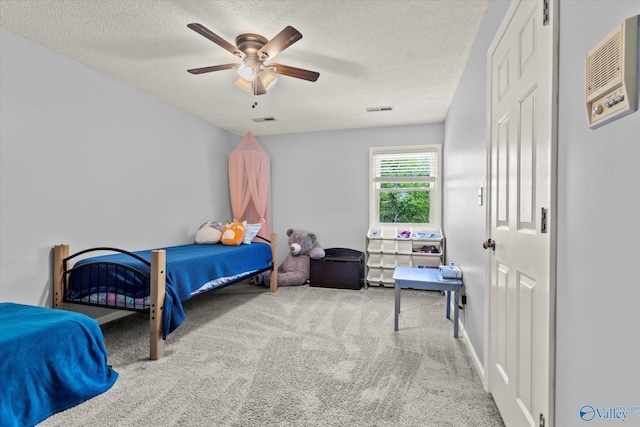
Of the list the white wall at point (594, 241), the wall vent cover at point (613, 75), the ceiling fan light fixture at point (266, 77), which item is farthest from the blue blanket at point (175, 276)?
the wall vent cover at point (613, 75)

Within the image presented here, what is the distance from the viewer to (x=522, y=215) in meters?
1.34

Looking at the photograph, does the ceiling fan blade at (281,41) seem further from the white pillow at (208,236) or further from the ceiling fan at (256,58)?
the white pillow at (208,236)

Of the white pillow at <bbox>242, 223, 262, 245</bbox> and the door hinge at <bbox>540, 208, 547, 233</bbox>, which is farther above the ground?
the door hinge at <bbox>540, 208, 547, 233</bbox>

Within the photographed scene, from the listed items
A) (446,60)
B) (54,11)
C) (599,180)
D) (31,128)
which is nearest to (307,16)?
(446,60)

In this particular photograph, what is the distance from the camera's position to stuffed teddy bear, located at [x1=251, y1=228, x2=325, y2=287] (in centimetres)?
455

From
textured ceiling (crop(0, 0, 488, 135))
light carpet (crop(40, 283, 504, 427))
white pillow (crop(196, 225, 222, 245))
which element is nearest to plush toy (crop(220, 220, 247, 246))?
white pillow (crop(196, 225, 222, 245))

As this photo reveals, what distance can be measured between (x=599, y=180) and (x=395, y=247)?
3.77 m

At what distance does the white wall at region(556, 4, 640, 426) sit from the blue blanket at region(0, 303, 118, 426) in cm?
228

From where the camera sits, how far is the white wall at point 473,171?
2041 mm

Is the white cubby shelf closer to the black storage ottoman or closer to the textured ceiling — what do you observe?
the black storage ottoman

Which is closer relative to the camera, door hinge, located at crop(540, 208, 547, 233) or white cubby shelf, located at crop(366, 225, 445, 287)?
door hinge, located at crop(540, 208, 547, 233)

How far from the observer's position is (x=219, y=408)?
1691 millimetres

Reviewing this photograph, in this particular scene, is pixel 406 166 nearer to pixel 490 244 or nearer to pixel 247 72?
pixel 247 72

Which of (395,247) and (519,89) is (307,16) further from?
(395,247)
